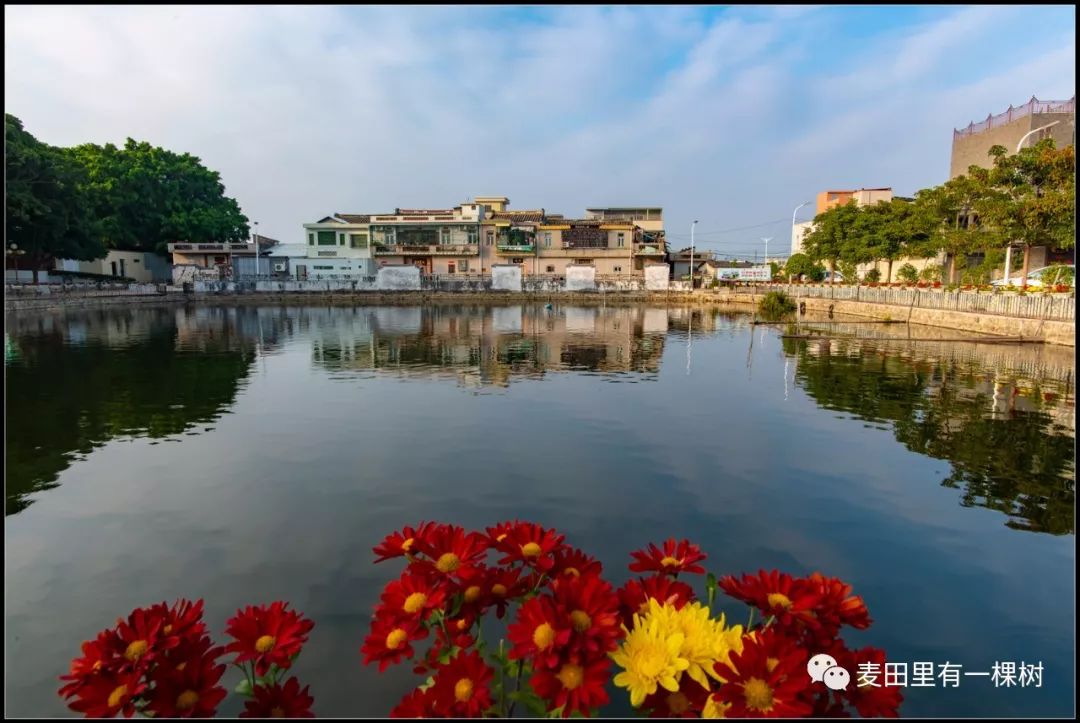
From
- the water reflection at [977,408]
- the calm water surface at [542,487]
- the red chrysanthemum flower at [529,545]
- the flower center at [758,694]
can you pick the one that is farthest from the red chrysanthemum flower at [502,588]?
the water reflection at [977,408]

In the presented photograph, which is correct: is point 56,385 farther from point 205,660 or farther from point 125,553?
point 205,660

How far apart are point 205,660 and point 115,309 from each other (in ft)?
183

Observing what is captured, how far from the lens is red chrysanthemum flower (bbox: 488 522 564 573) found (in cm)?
309

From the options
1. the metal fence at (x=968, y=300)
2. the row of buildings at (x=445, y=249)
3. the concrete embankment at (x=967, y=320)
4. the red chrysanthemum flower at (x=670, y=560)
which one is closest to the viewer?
the red chrysanthemum flower at (x=670, y=560)

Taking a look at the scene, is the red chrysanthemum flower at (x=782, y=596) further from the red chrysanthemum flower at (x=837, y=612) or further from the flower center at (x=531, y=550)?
the flower center at (x=531, y=550)

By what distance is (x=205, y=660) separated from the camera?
2.90 metres

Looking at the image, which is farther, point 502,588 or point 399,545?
point 399,545

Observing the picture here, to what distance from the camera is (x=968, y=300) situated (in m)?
29.9

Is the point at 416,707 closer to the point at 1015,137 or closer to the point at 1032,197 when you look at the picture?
the point at 1032,197

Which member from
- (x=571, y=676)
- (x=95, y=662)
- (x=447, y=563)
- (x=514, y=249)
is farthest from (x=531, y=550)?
(x=514, y=249)

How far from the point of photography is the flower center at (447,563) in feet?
10.1

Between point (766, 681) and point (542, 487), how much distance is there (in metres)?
6.93

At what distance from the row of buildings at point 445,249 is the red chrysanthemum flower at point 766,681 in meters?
63.2

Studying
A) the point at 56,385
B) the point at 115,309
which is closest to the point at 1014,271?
the point at 56,385
